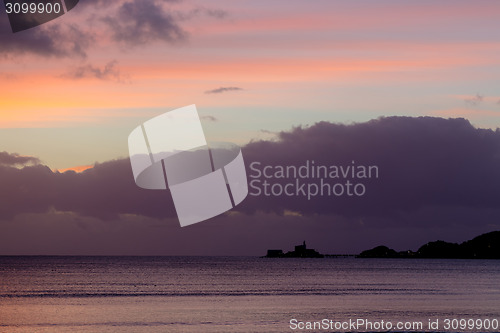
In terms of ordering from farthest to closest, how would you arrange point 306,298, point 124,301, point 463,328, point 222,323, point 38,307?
point 306,298 < point 124,301 < point 38,307 < point 222,323 < point 463,328


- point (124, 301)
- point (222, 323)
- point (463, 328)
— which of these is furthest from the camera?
point (124, 301)

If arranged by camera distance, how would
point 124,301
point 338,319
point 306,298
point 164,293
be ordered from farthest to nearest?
point 164,293 < point 306,298 < point 124,301 < point 338,319

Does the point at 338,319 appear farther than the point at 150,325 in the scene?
Yes

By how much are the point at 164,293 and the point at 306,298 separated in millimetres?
21344

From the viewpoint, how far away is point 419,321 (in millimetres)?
63000

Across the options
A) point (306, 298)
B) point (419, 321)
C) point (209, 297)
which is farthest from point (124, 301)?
point (419, 321)

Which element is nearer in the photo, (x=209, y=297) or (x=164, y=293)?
(x=209, y=297)

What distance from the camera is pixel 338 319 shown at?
65.2m

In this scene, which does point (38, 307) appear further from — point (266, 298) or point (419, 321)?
point (419, 321)

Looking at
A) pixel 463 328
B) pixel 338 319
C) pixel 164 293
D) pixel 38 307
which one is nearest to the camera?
pixel 463 328

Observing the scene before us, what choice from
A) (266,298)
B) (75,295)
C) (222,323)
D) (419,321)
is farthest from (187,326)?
(75,295)

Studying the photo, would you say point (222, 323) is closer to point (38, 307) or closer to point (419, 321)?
point (419, 321)

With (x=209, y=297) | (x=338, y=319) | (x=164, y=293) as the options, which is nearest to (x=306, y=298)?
(x=209, y=297)

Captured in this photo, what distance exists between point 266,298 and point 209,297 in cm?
760
